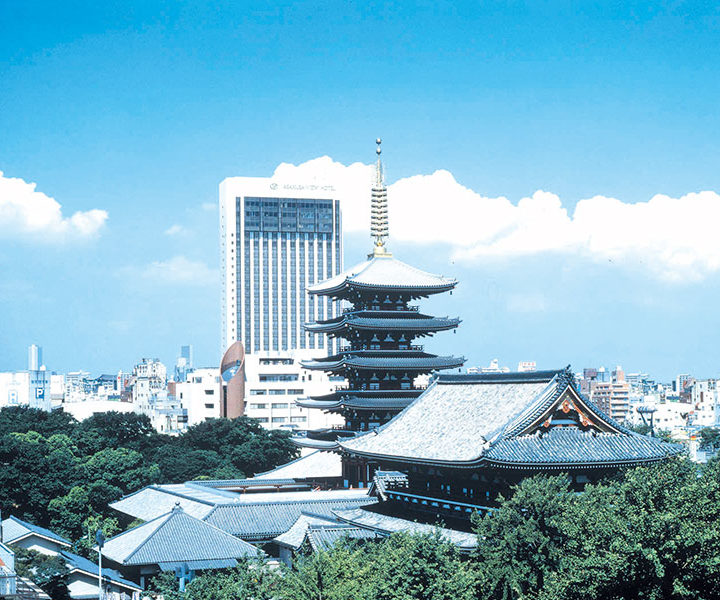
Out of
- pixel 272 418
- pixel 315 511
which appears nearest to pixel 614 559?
pixel 315 511

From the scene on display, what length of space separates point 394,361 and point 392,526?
78.1 feet

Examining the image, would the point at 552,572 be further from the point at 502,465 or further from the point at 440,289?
the point at 440,289

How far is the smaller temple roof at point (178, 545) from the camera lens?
179 feet

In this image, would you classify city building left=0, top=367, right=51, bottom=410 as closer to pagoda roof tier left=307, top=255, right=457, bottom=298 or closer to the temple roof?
pagoda roof tier left=307, top=255, right=457, bottom=298

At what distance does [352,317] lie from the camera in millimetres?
69375

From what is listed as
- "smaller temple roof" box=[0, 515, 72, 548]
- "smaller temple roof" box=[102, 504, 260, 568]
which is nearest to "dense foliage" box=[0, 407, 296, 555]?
"smaller temple roof" box=[0, 515, 72, 548]

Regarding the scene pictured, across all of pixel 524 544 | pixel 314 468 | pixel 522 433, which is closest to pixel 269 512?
pixel 314 468

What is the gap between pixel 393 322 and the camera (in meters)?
68.9

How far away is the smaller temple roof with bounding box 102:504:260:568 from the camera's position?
5447 centimetres

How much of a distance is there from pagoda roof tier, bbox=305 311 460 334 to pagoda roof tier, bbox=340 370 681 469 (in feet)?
67.1

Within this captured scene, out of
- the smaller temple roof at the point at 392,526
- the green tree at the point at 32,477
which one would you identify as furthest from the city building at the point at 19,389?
the smaller temple roof at the point at 392,526

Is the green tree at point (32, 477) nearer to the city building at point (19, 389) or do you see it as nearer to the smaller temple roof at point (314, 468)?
the smaller temple roof at point (314, 468)

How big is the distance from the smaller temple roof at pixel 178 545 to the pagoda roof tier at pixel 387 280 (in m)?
20.2

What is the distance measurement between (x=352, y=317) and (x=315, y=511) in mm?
15347
